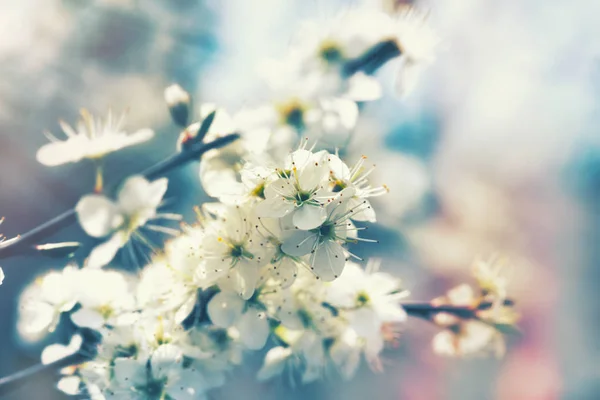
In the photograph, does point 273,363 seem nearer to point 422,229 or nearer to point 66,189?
point 66,189

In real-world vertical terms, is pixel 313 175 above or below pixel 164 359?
above

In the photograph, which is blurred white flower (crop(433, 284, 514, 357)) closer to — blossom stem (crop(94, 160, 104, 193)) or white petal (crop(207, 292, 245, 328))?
white petal (crop(207, 292, 245, 328))

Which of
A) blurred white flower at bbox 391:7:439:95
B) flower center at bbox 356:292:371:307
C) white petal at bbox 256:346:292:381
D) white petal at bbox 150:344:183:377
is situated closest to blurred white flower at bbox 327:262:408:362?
flower center at bbox 356:292:371:307

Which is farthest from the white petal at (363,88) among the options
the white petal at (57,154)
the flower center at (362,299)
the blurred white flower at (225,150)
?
the white petal at (57,154)

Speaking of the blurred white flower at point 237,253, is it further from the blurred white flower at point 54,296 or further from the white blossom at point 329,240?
the blurred white flower at point 54,296

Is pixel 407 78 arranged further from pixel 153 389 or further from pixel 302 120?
pixel 153 389

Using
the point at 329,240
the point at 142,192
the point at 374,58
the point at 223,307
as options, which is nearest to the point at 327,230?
the point at 329,240

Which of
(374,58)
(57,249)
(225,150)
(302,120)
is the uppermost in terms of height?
(374,58)
